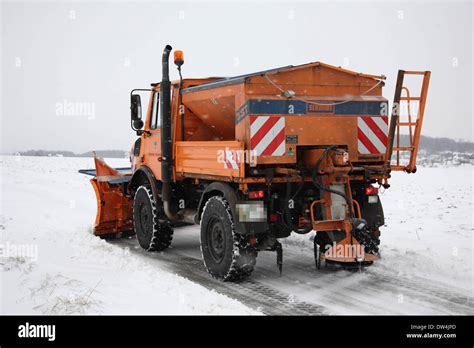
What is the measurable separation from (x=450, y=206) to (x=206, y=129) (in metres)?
7.32

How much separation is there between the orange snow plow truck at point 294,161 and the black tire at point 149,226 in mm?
1052

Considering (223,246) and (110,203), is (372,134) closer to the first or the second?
(223,246)

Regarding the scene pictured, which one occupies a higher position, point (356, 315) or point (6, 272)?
point (6, 272)

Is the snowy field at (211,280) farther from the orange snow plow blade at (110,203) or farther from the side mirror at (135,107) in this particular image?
the side mirror at (135,107)

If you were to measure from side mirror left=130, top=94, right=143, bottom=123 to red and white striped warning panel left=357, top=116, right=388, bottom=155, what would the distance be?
4.21m

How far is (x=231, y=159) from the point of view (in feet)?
21.8

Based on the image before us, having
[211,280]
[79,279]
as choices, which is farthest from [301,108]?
[79,279]

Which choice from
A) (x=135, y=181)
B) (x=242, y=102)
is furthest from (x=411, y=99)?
(x=135, y=181)

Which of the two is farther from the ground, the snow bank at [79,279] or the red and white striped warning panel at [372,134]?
the red and white striped warning panel at [372,134]

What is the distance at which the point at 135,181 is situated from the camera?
996 cm

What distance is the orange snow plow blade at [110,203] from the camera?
10.1 m

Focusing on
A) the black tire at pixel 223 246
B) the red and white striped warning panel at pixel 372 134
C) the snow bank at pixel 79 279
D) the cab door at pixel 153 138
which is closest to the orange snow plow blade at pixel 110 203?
the snow bank at pixel 79 279

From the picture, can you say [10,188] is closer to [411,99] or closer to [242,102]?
[242,102]

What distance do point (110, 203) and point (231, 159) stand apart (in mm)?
4500
